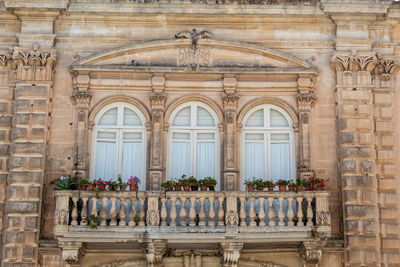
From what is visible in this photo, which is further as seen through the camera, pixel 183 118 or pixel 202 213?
pixel 183 118

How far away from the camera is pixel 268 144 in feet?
55.6

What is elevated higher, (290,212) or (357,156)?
(357,156)

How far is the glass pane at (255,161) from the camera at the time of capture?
16.8 m

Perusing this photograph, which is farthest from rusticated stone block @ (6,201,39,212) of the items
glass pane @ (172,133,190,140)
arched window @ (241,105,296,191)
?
arched window @ (241,105,296,191)

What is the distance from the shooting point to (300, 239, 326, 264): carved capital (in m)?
15.2

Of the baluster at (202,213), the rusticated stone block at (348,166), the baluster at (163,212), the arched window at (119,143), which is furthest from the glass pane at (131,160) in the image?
the rusticated stone block at (348,166)

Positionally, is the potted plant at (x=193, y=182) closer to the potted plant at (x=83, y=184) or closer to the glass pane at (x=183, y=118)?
the glass pane at (x=183, y=118)

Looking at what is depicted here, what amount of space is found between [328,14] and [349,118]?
3.01 m

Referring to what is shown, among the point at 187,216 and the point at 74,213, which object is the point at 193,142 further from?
the point at 74,213

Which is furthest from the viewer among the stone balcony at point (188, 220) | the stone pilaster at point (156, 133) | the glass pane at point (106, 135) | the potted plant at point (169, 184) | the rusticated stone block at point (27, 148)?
the glass pane at point (106, 135)

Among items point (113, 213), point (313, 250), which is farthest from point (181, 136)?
point (313, 250)

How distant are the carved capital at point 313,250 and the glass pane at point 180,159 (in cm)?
370

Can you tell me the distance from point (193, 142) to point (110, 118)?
2.37 m

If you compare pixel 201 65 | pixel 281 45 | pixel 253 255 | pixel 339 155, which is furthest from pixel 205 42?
pixel 253 255
